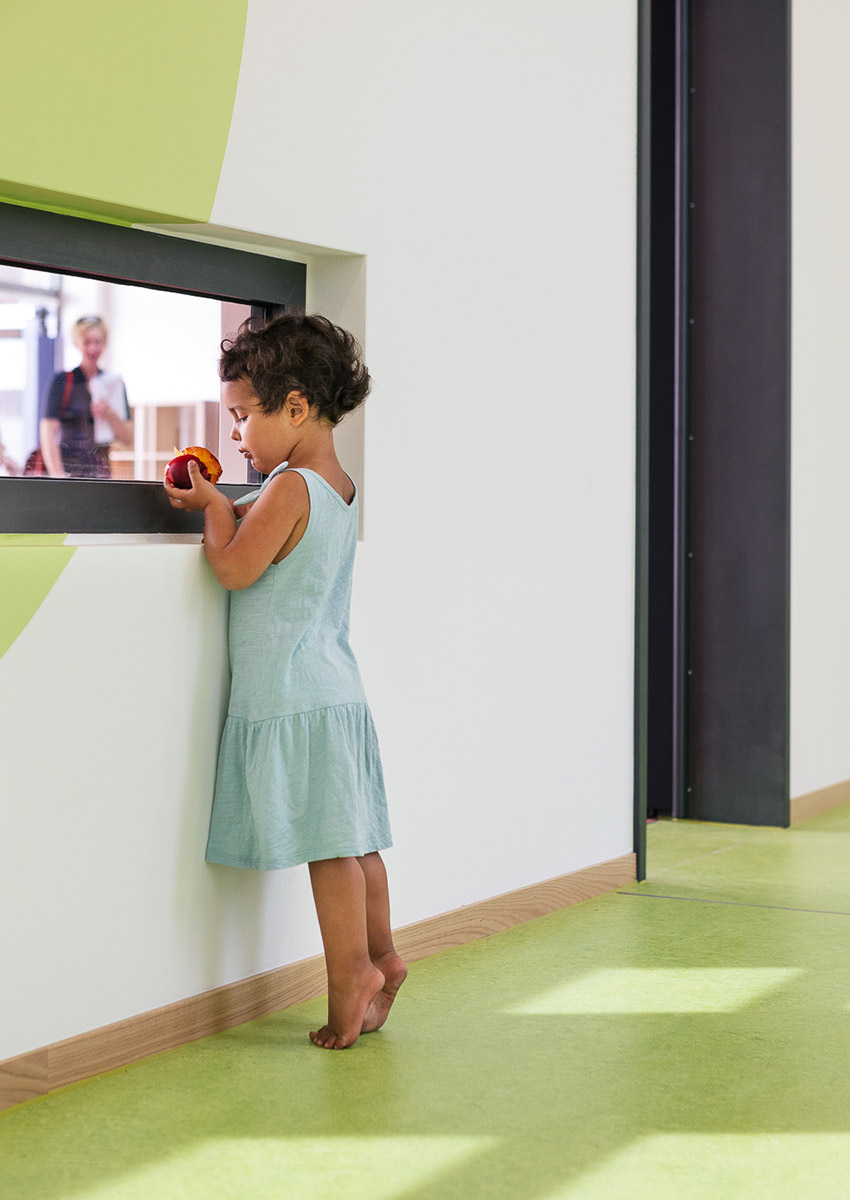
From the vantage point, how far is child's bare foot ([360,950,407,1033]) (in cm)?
234

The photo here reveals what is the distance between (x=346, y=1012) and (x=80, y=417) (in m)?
1.03

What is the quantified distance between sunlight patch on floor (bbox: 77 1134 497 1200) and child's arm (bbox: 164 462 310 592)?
0.84 metres

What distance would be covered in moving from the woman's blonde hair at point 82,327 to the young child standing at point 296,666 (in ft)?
0.71

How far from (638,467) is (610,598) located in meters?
0.35

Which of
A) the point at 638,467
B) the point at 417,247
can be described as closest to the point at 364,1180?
the point at 417,247

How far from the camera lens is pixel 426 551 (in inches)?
110

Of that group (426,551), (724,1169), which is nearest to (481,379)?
(426,551)

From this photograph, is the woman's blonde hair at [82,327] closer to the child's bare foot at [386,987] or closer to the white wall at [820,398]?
the child's bare foot at [386,987]

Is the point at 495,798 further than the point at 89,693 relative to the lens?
Yes

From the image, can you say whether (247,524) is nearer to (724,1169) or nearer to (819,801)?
(724,1169)

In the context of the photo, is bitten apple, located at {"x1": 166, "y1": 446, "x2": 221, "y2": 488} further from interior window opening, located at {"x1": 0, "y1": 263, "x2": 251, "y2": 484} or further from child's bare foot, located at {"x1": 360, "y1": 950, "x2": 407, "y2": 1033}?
child's bare foot, located at {"x1": 360, "y1": 950, "x2": 407, "y2": 1033}

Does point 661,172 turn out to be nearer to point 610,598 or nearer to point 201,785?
point 610,598

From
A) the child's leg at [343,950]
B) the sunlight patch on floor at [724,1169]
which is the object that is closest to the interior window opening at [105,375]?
the child's leg at [343,950]

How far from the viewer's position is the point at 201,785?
2.29m
